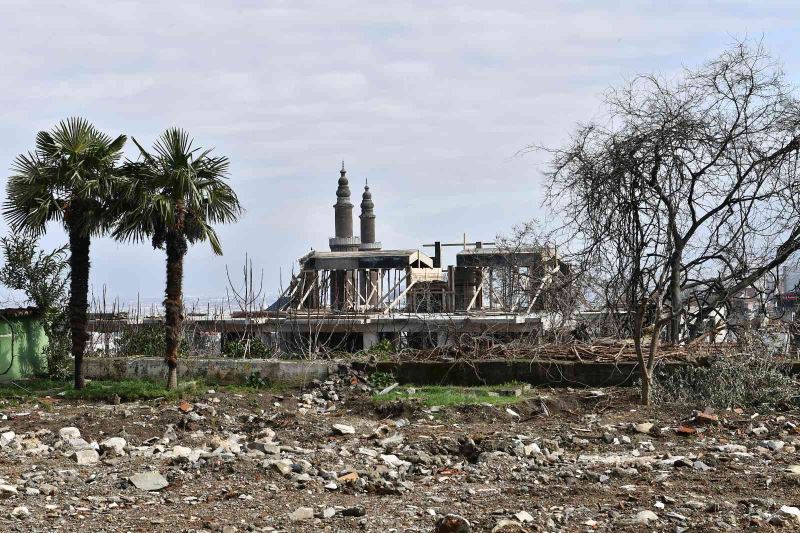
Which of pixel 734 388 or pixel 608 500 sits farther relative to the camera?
pixel 734 388

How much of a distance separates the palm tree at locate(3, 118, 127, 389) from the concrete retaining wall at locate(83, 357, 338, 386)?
108 cm

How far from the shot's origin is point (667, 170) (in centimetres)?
1420

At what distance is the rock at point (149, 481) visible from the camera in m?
9.12

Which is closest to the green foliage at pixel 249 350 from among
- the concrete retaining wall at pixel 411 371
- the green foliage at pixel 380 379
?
the concrete retaining wall at pixel 411 371

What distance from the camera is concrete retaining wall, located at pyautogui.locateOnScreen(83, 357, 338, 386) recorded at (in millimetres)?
16062

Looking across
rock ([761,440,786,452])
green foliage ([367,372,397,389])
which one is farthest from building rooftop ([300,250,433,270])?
rock ([761,440,786,452])

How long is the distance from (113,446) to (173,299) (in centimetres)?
483

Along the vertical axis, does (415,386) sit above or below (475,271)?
below

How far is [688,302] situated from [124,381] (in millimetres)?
9425

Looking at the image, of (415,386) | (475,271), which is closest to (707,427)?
(415,386)

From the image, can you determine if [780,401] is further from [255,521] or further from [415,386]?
[255,521]

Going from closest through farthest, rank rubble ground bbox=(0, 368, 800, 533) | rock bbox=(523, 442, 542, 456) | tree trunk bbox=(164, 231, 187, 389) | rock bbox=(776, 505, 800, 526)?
1. rock bbox=(776, 505, 800, 526)
2. rubble ground bbox=(0, 368, 800, 533)
3. rock bbox=(523, 442, 542, 456)
4. tree trunk bbox=(164, 231, 187, 389)

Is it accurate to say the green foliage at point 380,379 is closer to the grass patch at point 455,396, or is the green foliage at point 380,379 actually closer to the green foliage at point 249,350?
the grass patch at point 455,396

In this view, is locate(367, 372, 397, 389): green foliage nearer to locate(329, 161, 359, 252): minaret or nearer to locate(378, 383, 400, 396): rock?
locate(378, 383, 400, 396): rock
